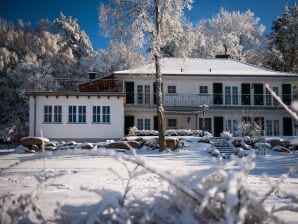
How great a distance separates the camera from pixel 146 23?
1394cm

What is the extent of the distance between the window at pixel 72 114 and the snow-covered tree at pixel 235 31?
26175mm

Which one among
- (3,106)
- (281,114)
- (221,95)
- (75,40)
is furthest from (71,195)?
(75,40)

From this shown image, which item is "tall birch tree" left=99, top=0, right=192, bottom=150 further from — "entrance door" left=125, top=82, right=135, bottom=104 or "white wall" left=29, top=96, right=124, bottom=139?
"entrance door" left=125, top=82, right=135, bottom=104

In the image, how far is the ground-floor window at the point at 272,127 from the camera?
78.8 feet

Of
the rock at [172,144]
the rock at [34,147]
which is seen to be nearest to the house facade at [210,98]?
the rock at [172,144]

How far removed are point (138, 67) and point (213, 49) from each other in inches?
979

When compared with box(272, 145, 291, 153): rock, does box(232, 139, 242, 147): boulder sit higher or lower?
higher

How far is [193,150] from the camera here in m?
13.9

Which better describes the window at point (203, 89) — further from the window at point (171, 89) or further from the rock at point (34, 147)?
the rock at point (34, 147)

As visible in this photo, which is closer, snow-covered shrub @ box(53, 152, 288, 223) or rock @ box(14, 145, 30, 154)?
snow-covered shrub @ box(53, 152, 288, 223)

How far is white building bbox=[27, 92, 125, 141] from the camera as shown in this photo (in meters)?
18.5

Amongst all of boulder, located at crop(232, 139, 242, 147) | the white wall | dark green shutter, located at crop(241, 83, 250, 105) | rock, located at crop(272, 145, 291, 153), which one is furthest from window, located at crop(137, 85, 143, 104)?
rock, located at crop(272, 145, 291, 153)

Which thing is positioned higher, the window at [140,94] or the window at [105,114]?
the window at [140,94]

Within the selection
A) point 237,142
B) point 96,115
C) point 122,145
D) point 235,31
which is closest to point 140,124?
point 96,115
